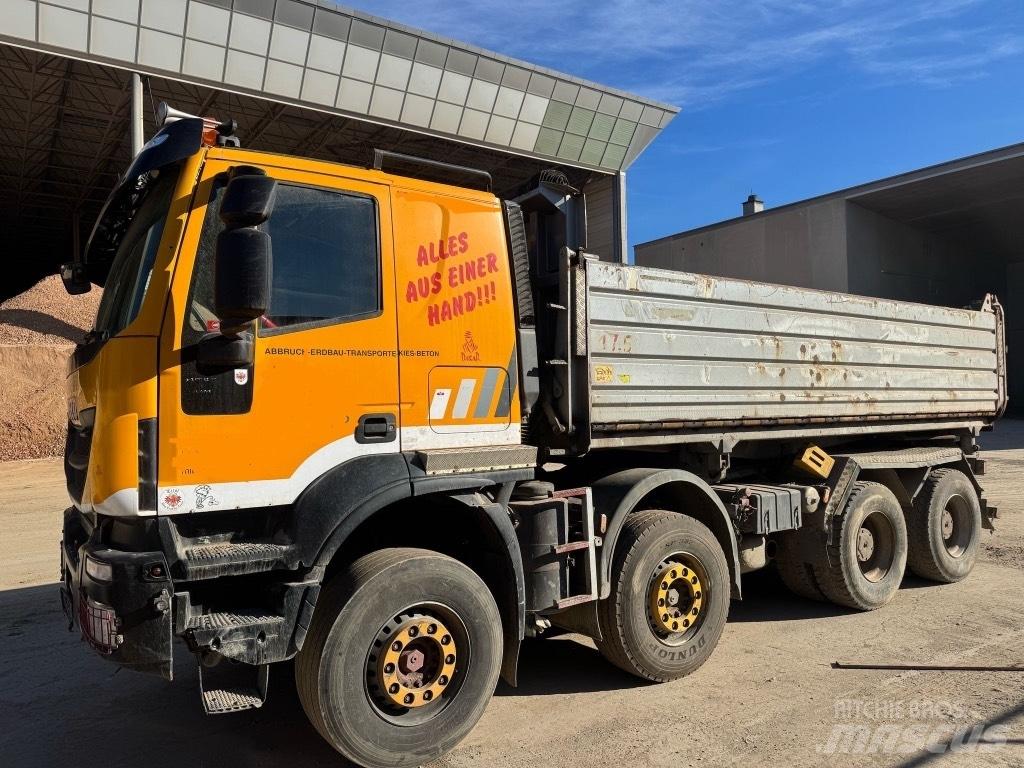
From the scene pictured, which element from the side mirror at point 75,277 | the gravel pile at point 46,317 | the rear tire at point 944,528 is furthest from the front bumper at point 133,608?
the gravel pile at point 46,317

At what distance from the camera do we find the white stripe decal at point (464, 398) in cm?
398

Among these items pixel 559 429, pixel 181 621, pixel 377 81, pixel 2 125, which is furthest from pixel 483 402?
pixel 2 125

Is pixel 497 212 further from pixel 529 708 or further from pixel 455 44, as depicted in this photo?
pixel 455 44

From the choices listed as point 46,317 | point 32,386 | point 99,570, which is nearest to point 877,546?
point 99,570

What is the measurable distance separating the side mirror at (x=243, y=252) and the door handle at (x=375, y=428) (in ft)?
2.54

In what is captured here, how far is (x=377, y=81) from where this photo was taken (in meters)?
23.8

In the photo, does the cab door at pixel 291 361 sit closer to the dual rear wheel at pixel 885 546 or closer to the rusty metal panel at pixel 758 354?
the rusty metal panel at pixel 758 354

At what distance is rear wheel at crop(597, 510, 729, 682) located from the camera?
15.1 ft

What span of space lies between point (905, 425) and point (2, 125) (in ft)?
96.2

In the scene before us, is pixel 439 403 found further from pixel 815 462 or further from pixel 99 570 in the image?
pixel 815 462

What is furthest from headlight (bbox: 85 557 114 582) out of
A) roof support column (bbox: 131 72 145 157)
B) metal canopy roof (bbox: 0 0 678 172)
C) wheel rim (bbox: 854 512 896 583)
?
metal canopy roof (bbox: 0 0 678 172)

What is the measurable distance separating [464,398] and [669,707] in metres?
2.21

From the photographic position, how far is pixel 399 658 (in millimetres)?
3594

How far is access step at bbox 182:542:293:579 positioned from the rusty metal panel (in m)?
1.97
